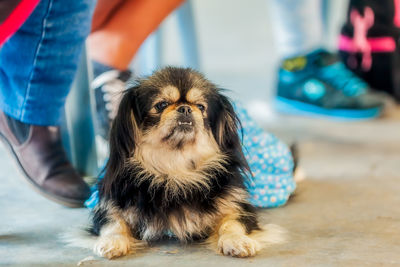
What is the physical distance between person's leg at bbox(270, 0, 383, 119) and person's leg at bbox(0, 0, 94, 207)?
5.34ft

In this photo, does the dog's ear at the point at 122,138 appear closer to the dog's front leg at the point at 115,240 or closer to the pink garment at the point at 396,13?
the dog's front leg at the point at 115,240

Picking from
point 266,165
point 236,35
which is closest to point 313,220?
point 266,165

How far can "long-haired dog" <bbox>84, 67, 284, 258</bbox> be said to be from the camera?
169 centimetres

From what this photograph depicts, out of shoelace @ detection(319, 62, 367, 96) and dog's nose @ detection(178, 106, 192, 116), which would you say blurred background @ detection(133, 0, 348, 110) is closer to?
shoelace @ detection(319, 62, 367, 96)

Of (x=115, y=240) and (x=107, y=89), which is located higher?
(x=107, y=89)

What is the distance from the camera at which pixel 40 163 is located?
2049 mm

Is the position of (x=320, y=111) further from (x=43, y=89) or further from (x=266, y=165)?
(x=43, y=89)

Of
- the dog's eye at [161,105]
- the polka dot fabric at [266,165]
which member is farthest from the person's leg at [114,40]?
the dog's eye at [161,105]

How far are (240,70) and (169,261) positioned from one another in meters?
3.05

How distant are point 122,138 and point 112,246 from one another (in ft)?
1.02

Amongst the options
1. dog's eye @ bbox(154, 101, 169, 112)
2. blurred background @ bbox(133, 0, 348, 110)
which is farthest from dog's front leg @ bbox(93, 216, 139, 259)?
blurred background @ bbox(133, 0, 348, 110)

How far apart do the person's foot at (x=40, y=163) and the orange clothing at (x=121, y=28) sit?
1.87ft

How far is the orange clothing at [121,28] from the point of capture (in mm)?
2520

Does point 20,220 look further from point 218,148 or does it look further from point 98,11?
point 98,11
